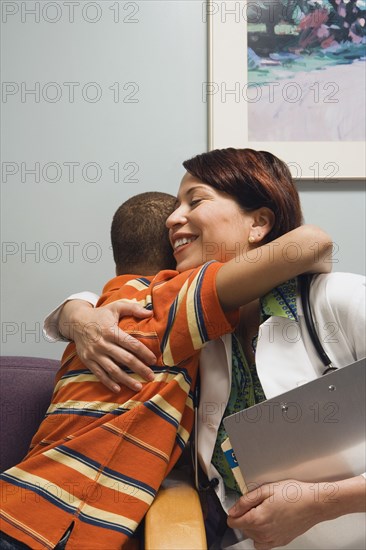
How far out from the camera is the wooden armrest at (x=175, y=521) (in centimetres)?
93

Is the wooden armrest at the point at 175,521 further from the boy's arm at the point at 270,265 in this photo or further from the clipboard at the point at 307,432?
the boy's arm at the point at 270,265

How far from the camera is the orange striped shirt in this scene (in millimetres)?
1053

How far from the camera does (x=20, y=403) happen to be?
1.48 metres

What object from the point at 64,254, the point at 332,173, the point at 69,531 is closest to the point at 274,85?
the point at 332,173

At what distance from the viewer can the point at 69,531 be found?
41.6 inches

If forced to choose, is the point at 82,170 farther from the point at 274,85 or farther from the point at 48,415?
the point at 48,415

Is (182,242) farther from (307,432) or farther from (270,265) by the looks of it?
(307,432)

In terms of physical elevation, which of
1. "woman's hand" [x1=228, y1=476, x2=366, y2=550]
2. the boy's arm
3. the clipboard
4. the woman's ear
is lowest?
"woman's hand" [x1=228, y1=476, x2=366, y2=550]

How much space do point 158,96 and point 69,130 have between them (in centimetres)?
27

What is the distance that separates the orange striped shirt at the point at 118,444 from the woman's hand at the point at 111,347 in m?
0.02

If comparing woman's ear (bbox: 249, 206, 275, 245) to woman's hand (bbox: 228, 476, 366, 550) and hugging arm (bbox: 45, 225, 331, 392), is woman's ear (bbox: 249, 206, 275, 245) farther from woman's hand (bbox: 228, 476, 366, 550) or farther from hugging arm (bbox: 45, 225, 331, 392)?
woman's hand (bbox: 228, 476, 366, 550)

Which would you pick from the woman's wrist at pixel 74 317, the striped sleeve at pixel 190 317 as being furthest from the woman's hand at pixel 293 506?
the woman's wrist at pixel 74 317

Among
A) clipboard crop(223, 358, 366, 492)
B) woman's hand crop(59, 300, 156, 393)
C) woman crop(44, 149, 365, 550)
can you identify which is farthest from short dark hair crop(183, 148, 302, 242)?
clipboard crop(223, 358, 366, 492)

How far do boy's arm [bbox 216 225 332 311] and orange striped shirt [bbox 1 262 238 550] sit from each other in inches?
1.1
